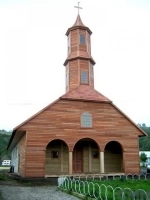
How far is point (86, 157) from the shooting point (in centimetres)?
2383

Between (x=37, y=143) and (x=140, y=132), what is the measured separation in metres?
9.53

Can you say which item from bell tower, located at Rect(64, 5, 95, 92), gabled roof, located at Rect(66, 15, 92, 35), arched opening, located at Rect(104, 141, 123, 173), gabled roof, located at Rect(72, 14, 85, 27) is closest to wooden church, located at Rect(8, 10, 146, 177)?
arched opening, located at Rect(104, 141, 123, 173)

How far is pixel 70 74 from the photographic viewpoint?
26.5 metres

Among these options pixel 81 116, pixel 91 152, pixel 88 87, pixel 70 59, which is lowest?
pixel 91 152

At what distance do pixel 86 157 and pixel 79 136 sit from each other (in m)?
3.19

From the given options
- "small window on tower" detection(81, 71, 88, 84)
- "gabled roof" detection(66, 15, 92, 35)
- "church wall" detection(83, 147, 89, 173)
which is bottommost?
"church wall" detection(83, 147, 89, 173)

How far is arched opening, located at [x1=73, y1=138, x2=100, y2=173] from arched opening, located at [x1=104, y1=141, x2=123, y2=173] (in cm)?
99

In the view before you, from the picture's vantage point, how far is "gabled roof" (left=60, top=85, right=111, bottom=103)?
74.0 ft

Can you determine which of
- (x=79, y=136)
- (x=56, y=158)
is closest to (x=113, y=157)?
(x=79, y=136)

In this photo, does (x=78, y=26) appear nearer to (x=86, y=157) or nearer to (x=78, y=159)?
(x=86, y=157)

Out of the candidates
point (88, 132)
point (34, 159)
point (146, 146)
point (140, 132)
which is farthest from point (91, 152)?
point (146, 146)

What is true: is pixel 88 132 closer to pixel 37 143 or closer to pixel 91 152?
pixel 91 152

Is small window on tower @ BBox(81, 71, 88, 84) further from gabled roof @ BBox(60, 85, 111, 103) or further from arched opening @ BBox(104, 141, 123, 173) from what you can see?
arched opening @ BBox(104, 141, 123, 173)

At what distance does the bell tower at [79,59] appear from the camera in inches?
1027
